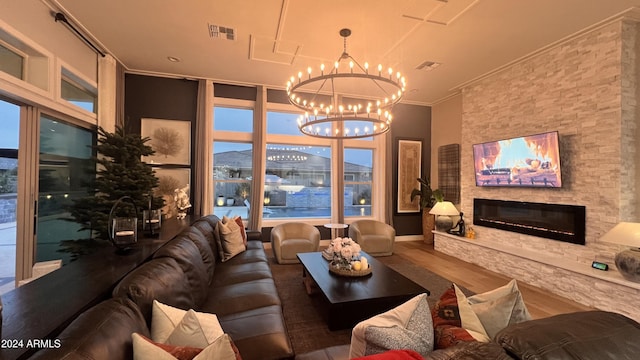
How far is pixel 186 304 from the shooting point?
173 cm

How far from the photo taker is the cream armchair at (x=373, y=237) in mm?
4801

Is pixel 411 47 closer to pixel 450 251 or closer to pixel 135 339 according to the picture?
pixel 450 251

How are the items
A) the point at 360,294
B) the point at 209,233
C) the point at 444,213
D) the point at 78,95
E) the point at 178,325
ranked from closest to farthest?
the point at 178,325, the point at 360,294, the point at 209,233, the point at 78,95, the point at 444,213

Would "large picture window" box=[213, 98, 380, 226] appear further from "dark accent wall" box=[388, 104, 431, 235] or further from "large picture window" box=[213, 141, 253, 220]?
"dark accent wall" box=[388, 104, 431, 235]

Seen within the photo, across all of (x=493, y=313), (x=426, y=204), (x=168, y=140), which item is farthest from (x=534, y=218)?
(x=168, y=140)

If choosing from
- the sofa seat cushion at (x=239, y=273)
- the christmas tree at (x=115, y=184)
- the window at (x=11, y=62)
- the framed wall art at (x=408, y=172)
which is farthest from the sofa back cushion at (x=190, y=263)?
the framed wall art at (x=408, y=172)

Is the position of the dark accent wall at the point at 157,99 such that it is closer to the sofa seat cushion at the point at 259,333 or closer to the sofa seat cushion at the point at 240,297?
the sofa seat cushion at the point at 240,297

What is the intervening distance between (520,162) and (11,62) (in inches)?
252

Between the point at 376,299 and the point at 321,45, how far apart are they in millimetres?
3375

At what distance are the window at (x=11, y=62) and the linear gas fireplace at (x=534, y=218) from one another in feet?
21.7

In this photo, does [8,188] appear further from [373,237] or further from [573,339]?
[373,237]

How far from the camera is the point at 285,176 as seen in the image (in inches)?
230

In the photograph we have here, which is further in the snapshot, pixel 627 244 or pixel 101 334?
pixel 627 244

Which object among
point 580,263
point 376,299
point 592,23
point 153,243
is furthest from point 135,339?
point 592,23
